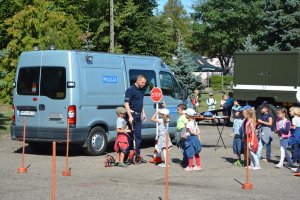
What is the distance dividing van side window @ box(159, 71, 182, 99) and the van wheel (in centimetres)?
261

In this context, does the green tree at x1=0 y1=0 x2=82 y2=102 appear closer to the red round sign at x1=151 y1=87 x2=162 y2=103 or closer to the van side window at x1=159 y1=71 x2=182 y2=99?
the van side window at x1=159 y1=71 x2=182 y2=99

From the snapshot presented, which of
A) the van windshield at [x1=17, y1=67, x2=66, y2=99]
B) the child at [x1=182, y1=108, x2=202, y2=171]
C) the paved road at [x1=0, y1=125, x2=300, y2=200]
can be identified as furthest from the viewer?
the van windshield at [x1=17, y1=67, x2=66, y2=99]

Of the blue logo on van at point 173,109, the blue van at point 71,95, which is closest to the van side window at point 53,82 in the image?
the blue van at point 71,95

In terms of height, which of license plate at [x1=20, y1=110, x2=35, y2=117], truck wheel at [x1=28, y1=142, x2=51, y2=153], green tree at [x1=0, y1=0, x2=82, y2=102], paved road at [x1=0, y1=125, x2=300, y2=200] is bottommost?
paved road at [x1=0, y1=125, x2=300, y2=200]

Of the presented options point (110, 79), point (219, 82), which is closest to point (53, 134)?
point (110, 79)

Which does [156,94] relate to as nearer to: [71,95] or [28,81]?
[71,95]

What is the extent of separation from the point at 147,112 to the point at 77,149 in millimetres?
2160

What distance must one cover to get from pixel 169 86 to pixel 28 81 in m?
4.10

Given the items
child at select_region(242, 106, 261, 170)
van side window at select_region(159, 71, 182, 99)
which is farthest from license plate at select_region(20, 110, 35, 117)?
child at select_region(242, 106, 261, 170)

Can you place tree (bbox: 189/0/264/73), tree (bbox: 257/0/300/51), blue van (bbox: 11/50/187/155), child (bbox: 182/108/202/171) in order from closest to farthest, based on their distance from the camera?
1. child (bbox: 182/108/202/171)
2. blue van (bbox: 11/50/187/155)
3. tree (bbox: 257/0/300/51)
4. tree (bbox: 189/0/264/73)

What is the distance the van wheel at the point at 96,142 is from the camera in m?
14.2

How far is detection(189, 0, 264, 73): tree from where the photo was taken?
80.2 metres

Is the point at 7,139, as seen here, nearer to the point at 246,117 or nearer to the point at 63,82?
the point at 63,82

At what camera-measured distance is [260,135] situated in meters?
13.6
